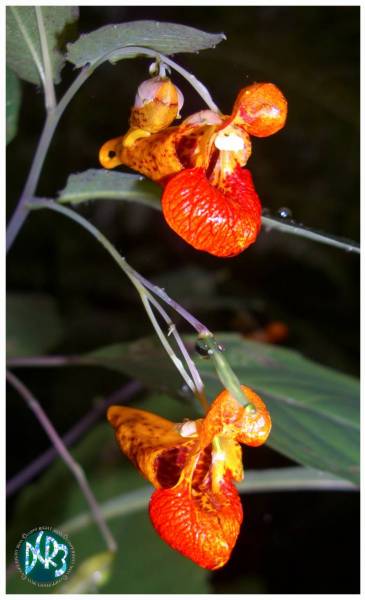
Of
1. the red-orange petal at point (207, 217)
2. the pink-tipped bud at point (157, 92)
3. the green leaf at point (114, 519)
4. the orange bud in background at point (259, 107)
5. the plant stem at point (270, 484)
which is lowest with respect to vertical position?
the green leaf at point (114, 519)

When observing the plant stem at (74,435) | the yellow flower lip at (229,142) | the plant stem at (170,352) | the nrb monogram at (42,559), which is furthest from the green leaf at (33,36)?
the plant stem at (74,435)

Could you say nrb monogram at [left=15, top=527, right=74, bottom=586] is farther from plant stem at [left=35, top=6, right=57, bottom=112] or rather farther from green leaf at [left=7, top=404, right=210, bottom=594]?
plant stem at [left=35, top=6, right=57, bottom=112]

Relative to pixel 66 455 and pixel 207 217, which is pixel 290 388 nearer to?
pixel 66 455

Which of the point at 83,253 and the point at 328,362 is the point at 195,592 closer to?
the point at 328,362

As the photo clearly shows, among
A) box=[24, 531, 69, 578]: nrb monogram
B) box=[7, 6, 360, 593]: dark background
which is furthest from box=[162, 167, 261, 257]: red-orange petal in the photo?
box=[7, 6, 360, 593]: dark background

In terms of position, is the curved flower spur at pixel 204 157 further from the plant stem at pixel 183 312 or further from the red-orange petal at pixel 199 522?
the red-orange petal at pixel 199 522

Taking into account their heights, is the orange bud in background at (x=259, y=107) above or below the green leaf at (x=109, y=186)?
above
